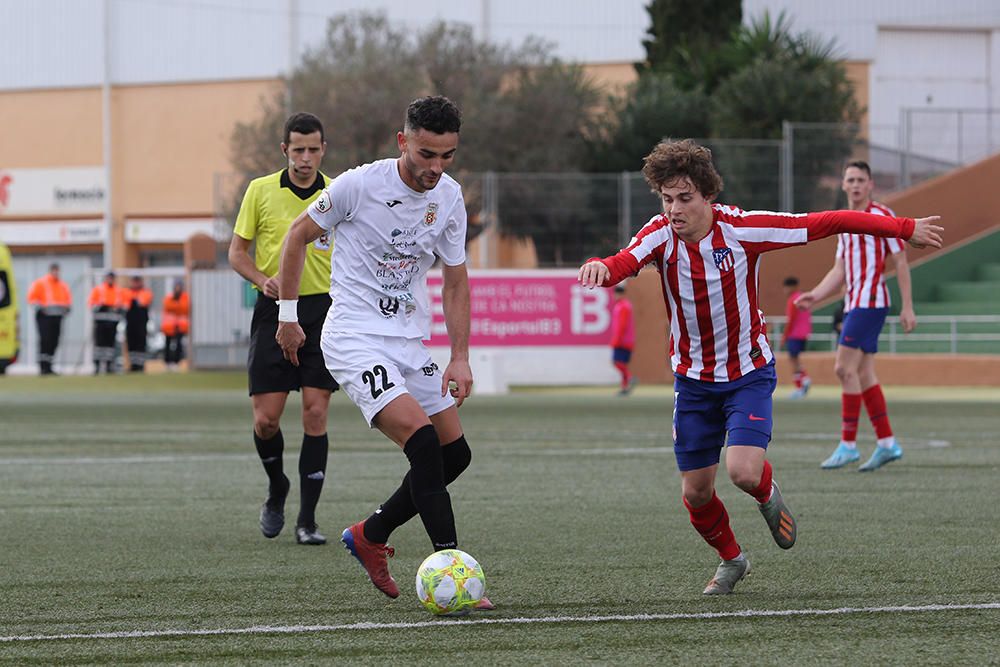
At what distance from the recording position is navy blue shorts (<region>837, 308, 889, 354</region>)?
39.9ft

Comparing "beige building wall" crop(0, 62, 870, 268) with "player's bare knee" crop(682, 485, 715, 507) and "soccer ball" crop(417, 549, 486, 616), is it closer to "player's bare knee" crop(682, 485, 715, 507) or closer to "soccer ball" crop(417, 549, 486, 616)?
"player's bare knee" crop(682, 485, 715, 507)

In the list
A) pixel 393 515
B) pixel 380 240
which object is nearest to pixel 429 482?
pixel 393 515

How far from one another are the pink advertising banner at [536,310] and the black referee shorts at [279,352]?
20.0m

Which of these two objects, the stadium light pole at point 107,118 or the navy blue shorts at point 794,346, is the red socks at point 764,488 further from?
the stadium light pole at point 107,118

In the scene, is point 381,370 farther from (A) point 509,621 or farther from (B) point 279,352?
(B) point 279,352

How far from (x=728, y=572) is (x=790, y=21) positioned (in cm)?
3836

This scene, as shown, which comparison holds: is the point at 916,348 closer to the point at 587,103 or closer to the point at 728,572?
the point at 587,103

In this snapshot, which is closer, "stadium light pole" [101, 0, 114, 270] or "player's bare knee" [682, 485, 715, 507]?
"player's bare knee" [682, 485, 715, 507]

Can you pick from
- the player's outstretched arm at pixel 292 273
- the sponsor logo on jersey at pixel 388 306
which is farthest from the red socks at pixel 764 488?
the player's outstretched arm at pixel 292 273

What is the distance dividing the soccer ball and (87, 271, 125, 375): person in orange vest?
27.7 meters

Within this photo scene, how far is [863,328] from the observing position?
12156 mm

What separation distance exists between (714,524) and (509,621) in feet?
4.10

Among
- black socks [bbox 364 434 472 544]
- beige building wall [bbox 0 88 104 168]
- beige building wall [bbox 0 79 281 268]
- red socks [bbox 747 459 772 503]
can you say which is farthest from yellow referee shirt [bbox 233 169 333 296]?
beige building wall [bbox 0 88 104 168]

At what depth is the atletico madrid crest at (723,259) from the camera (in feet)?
21.8
